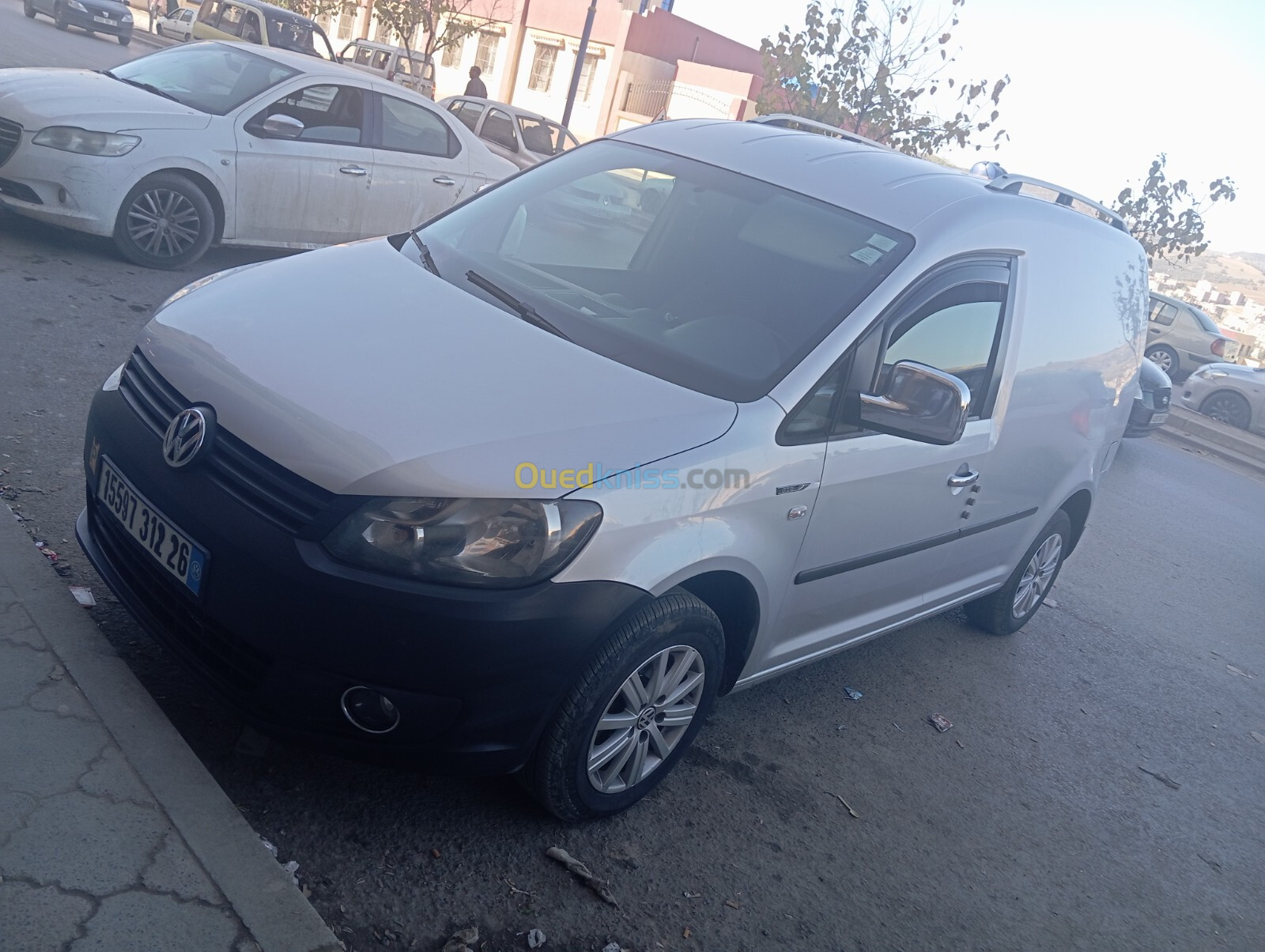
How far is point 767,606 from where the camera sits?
3346mm

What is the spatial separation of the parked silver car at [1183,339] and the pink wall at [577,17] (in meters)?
18.7

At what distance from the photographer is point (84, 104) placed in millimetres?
6969

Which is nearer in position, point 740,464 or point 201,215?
point 740,464

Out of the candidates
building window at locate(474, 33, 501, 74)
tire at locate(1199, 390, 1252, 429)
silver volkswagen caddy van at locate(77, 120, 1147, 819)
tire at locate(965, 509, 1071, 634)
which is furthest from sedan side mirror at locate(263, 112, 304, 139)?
building window at locate(474, 33, 501, 74)

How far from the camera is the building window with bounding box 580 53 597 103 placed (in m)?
33.2

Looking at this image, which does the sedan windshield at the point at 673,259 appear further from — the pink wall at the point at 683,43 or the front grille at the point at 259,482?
the pink wall at the point at 683,43

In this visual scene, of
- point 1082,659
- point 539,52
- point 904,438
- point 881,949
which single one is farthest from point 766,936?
point 539,52

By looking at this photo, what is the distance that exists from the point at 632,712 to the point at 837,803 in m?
1.12

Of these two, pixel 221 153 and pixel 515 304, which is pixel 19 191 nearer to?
pixel 221 153

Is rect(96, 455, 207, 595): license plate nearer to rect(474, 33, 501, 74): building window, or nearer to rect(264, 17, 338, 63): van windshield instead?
rect(264, 17, 338, 63): van windshield

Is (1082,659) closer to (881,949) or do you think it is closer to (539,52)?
(881,949)

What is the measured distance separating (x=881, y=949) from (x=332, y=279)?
106 inches

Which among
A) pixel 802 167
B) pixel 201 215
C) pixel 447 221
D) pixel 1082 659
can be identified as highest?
pixel 802 167

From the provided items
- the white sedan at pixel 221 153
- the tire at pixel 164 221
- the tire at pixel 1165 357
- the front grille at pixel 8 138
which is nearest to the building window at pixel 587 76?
the tire at pixel 1165 357
